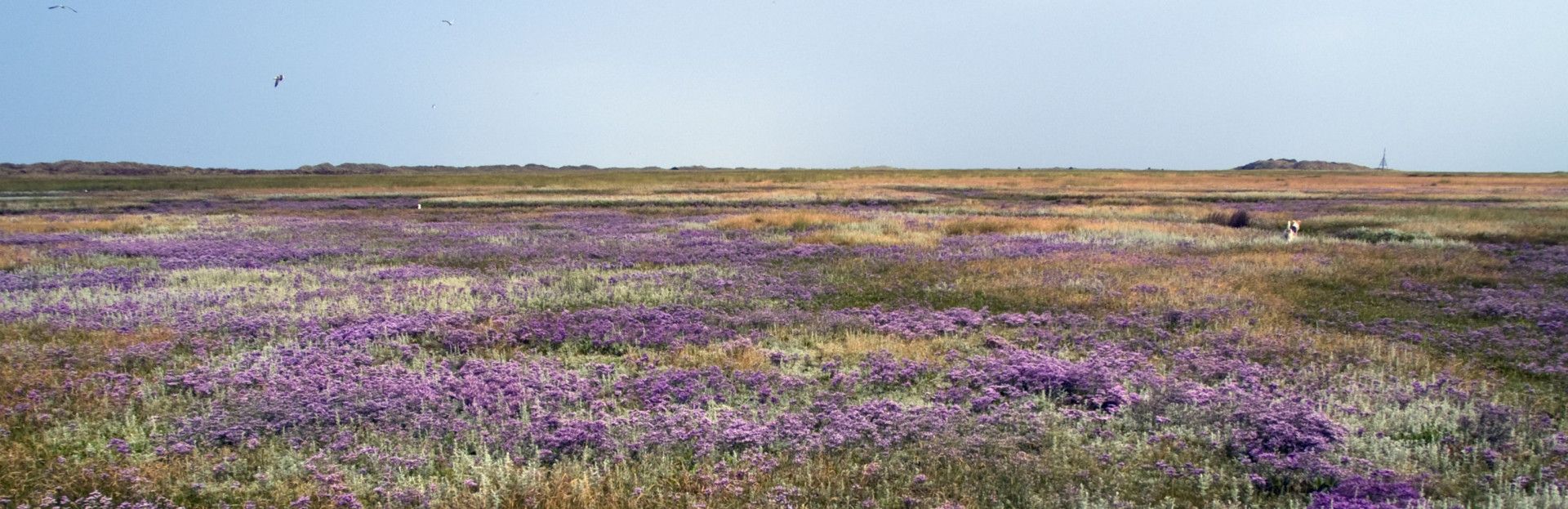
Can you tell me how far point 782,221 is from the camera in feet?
94.4

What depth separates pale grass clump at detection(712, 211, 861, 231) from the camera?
28.1 metres

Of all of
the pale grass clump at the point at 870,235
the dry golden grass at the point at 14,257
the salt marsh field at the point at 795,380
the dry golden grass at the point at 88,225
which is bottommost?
the salt marsh field at the point at 795,380

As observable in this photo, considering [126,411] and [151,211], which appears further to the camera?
[151,211]

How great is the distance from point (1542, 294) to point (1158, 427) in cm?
1182

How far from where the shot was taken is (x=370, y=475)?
6.19 m

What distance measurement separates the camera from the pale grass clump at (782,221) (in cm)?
2806

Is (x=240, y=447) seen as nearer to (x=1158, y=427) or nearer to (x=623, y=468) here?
(x=623, y=468)

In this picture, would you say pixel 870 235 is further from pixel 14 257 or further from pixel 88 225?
pixel 88 225

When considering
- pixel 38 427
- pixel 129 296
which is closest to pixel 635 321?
pixel 38 427

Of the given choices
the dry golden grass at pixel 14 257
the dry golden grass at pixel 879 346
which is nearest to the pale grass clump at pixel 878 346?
the dry golden grass at pixel 879 346

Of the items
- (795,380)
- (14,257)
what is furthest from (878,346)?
(14,257)

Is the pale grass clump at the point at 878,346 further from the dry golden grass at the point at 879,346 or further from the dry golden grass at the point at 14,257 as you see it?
the dry golden grass at the point at 14,257

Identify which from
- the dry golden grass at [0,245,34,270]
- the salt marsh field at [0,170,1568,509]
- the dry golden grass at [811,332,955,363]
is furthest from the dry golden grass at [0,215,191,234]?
the dry golden grass at [811,332,955,363]

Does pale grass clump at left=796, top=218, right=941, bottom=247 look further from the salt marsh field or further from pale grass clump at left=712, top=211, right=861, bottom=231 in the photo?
the salt marsh field
